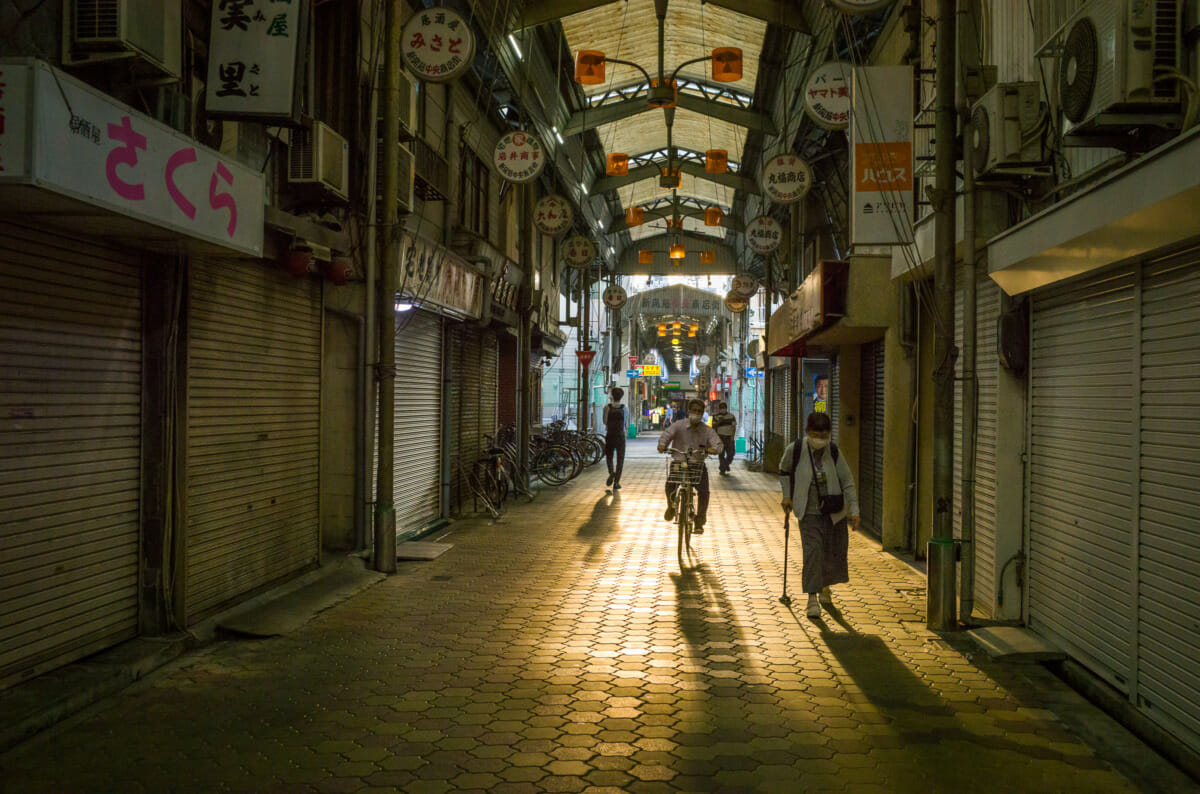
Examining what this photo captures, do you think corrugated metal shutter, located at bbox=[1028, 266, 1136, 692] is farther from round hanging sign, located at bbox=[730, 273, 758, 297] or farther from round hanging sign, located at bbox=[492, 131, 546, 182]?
round hanging sign, located at bbox=[730, 273, 758, 297]

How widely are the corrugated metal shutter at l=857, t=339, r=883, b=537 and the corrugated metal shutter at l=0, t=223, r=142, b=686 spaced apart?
31.2 feet

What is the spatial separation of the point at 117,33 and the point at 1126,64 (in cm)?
566

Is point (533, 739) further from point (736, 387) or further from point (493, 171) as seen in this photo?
point (736, 387)

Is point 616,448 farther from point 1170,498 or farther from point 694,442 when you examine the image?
point 1170,498

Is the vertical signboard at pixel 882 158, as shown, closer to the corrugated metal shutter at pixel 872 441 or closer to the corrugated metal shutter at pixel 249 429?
the corrugated metal shutter at pixel 872 441

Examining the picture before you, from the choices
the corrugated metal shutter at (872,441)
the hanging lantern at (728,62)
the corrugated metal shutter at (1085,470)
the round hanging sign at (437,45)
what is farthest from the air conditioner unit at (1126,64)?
the hanging lantern at (728,62)

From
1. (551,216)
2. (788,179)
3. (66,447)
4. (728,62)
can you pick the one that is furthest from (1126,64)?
(551,216)

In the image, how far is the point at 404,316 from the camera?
1226 centimetres

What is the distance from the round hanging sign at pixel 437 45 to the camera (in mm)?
10461

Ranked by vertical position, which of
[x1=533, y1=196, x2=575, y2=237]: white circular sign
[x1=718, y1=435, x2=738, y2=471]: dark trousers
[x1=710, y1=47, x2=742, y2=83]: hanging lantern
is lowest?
[x1=718, y1=435, x2=738, y2=471]: dark trousers

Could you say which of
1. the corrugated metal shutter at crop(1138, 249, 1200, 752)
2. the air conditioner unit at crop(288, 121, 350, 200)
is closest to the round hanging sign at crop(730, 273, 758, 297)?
the air conditioner unit at crop(288, 121, 350, 200)

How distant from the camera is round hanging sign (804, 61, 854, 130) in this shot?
1162 centimetres

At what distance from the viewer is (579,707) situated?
5461mm

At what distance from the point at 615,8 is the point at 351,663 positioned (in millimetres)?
15201
